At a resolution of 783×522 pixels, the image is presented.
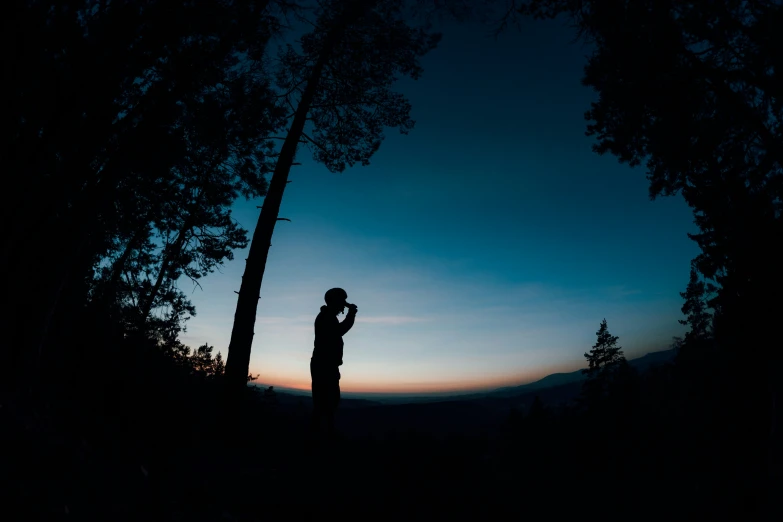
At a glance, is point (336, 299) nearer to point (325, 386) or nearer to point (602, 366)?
point (325, 386)

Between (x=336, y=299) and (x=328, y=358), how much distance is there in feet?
3.15

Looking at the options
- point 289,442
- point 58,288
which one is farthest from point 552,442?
point 58,288

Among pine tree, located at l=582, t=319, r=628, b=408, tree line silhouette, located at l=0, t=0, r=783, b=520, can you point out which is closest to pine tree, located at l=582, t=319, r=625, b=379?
pine tree, located at l=582, t=319, r=628, b=408

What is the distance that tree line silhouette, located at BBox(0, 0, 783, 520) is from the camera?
4.98 metres

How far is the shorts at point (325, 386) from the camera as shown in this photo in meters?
5.96

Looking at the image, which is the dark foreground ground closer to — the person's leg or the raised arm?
the person's leg

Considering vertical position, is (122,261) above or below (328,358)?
above

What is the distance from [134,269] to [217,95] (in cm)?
846

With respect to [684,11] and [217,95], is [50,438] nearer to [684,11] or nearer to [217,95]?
[217,95]

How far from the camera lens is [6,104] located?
4.88m

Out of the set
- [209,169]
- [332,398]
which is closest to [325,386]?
[332,398]

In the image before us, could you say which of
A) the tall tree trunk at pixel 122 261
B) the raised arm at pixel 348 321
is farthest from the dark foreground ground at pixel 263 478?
the tall tree trunk at pixel 122 261

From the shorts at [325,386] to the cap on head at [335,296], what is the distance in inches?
41.8

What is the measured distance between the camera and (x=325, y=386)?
5984mm
